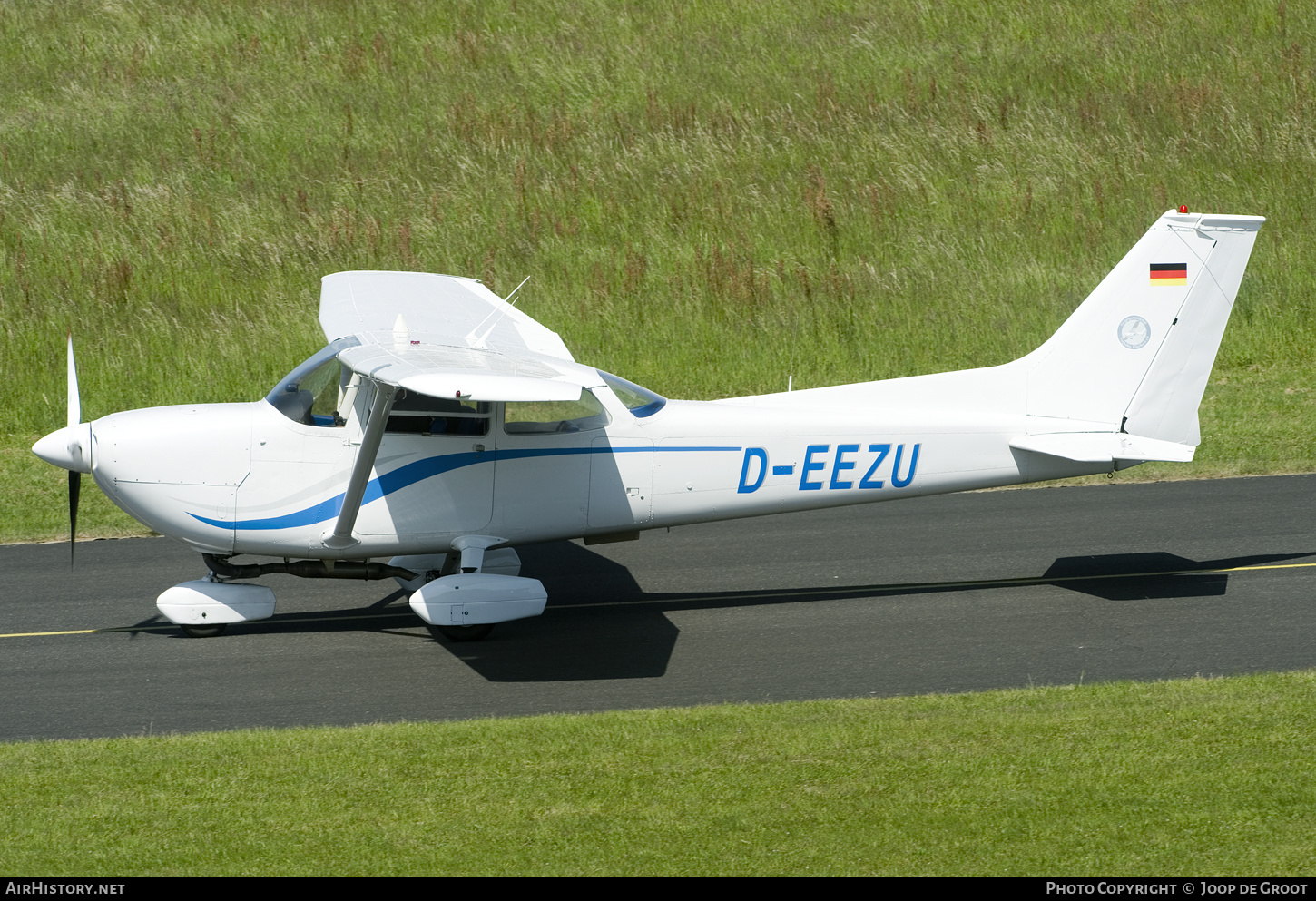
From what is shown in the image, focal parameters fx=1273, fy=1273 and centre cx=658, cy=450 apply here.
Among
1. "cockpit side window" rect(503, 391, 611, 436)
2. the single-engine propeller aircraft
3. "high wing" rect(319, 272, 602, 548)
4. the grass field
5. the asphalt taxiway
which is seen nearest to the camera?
the grass field

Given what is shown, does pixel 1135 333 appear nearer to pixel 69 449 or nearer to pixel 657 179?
pixel 69 449

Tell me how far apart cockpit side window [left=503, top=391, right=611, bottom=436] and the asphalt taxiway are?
5.12ft

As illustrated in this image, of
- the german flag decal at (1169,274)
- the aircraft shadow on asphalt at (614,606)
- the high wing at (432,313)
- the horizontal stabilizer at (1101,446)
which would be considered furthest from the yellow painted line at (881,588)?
the german flag decal at (1169,274)

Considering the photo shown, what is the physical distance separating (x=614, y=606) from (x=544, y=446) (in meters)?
1.66

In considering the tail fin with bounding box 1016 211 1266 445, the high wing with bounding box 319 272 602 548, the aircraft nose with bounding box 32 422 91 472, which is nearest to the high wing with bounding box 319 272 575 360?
the high wing with bounding box 319 272 602 548

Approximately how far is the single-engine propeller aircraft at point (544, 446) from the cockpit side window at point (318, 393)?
0.05 feet

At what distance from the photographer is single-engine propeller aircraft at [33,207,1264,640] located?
881 cm

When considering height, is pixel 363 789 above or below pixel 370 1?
below

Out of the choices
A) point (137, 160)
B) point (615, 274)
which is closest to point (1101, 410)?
point (615, 274)

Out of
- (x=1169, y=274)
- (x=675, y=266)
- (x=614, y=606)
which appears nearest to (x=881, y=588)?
(x=614, y=606)

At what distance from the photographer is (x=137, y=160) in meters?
22.2

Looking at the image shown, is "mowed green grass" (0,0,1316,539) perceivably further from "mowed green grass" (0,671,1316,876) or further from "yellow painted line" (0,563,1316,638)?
"mowed green grass" (0,671,1316,876)
